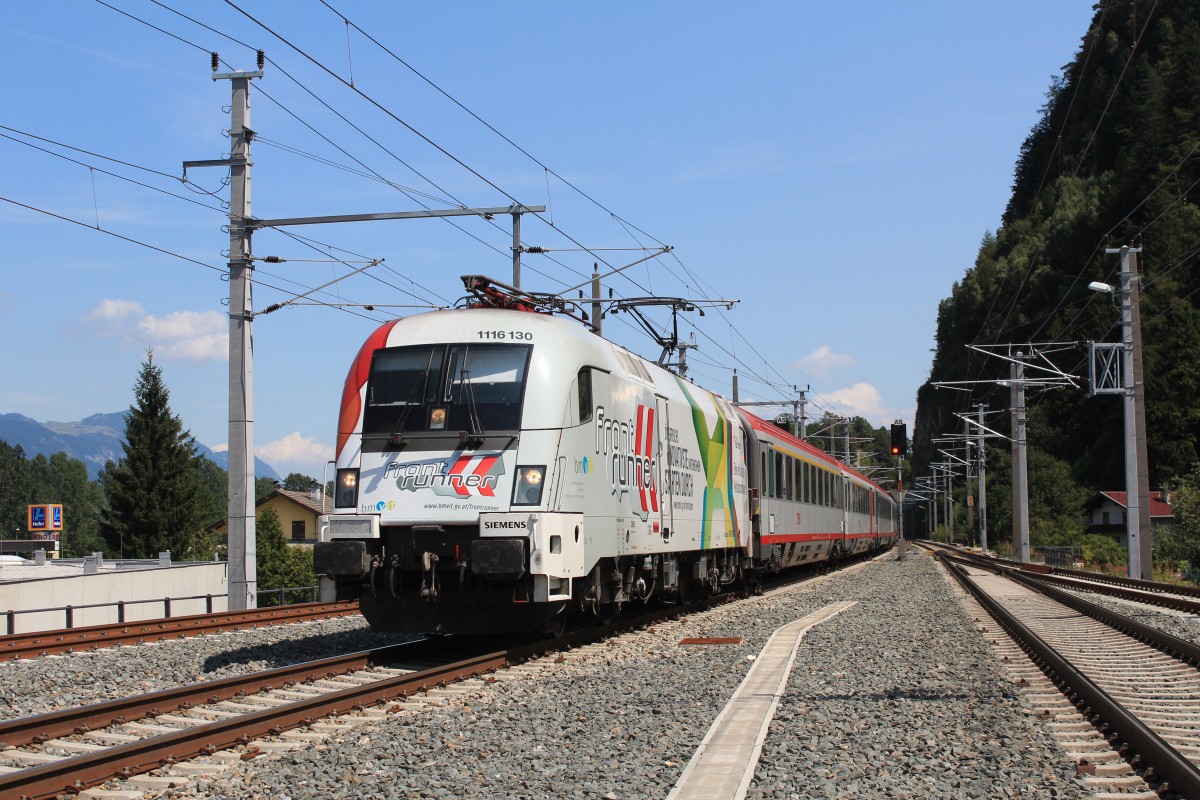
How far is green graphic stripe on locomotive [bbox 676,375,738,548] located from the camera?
62.0 feet

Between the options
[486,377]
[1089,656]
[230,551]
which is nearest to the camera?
[486,377]

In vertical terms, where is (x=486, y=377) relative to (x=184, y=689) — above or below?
above

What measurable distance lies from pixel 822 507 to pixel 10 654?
23429 mm

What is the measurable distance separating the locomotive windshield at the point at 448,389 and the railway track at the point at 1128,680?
5904 millimetres

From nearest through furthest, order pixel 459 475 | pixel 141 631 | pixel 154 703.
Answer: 1. pixel 154 703
2. pixel 459 475
3. pixel 141 631

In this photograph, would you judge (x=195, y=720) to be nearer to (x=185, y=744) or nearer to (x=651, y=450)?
(x=185, y=744)

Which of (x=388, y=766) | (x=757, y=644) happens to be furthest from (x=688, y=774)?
(x=757, y=644)

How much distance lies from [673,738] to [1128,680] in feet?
18.4

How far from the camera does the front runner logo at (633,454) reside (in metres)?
13.7

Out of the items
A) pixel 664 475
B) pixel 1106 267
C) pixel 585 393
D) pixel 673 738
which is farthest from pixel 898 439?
pixel 1106 267

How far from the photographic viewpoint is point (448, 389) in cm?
1242

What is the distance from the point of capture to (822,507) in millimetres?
32594

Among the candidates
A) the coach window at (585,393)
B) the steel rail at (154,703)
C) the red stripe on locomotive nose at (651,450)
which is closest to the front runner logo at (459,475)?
the coach window at (585,393)

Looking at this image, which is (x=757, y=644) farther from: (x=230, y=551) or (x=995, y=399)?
(x=995, y=399)
